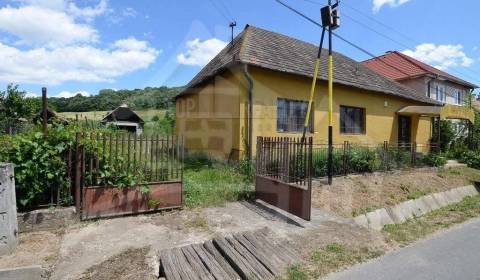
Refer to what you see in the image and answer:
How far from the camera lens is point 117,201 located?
6266 mm

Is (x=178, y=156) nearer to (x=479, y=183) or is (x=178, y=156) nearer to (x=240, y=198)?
(x=240, y=198)

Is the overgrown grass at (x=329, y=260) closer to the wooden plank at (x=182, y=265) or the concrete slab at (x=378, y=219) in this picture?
the wooden plank at (x=182, y=265)

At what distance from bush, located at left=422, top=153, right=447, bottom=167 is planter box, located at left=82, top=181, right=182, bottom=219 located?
12066mm

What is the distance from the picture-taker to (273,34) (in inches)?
589

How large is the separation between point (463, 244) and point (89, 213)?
6842mm

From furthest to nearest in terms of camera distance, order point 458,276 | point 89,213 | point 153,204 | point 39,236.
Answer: point 153,204 → point 89,213 → point 39,236 → point 458,276

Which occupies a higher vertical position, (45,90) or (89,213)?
(45,90)

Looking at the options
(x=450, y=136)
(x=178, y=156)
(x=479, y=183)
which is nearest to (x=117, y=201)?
(x=178, y=156)

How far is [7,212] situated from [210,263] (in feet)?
10.0

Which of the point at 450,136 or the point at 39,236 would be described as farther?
the point at 450,136

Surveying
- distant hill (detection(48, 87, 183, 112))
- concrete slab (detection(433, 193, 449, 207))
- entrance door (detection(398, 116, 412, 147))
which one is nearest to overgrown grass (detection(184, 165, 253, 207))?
concrete slab (detection(433, 193, 449, 207))

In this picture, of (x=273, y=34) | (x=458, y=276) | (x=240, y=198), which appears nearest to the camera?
(x=458, y=276)

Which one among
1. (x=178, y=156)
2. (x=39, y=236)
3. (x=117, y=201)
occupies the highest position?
(x=178, y=156)

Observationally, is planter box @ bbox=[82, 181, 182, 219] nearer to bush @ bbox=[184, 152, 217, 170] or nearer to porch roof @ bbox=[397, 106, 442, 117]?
bush @ bbox=[184, 152, 217, 170]
